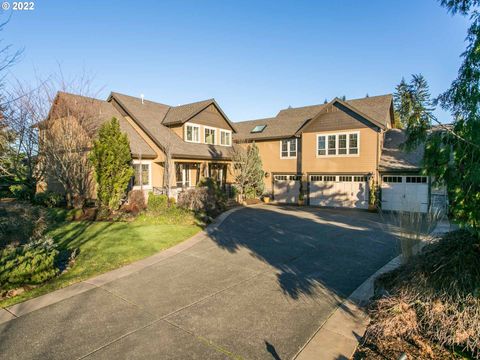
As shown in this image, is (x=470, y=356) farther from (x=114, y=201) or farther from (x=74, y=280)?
(x=114, y=201)

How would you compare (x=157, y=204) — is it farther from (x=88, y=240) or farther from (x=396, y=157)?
(x=396, y=157)

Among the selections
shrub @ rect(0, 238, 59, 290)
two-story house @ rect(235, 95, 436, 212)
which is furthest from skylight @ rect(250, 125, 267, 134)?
shrub @ rect(0, 238, 59, 290)

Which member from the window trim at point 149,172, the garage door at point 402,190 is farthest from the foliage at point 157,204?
the garage door at point 402,190

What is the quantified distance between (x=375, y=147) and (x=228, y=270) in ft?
51.2

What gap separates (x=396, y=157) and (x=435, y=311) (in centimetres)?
1764

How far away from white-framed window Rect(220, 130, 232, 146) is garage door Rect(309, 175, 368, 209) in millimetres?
8233

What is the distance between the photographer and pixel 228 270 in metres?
7.79

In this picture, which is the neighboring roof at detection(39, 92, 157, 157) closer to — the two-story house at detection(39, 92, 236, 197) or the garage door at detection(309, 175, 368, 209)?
the two-story house at detection(39, 92, 236, 197)

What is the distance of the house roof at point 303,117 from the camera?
19442mm

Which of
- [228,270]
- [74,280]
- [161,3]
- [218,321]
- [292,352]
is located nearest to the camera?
[292,352]

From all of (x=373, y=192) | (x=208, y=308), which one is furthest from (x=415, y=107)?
(x=373, y=192)

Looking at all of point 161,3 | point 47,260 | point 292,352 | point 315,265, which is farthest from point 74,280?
point 161,3

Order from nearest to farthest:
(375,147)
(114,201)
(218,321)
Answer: (218,321) → (114,201) → (375,147)

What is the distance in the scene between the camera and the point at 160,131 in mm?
20656
